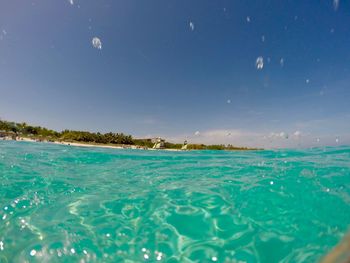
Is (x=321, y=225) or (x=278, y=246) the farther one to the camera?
(x=321, y=225)

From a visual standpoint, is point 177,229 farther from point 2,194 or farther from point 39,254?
point 2,194

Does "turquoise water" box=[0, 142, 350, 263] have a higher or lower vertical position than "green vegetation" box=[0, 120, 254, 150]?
lower

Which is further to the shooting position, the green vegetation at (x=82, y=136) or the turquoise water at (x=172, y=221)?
the green vegetation at (x=82, y=136)

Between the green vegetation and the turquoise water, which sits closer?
the turquoise water

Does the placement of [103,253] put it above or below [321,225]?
below

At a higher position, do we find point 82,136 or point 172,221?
point 82,136

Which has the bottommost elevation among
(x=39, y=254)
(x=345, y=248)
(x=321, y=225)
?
(x=39, y=254)

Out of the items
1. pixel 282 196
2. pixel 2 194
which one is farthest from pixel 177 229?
pixel 2 194

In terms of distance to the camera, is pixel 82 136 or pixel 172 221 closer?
pixel 172 221

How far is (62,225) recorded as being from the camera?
3660 mm

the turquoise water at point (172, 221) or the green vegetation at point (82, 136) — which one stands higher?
the green vegetation at point (82, 136)

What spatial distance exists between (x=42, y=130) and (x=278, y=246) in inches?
1802

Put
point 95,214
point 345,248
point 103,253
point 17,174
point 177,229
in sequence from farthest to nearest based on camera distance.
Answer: point 17,174 < point 95,214 < point 177,229 < point 103,253 < point 345,248

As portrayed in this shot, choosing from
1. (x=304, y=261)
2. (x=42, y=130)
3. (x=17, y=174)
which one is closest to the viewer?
(x=304, y=261)
